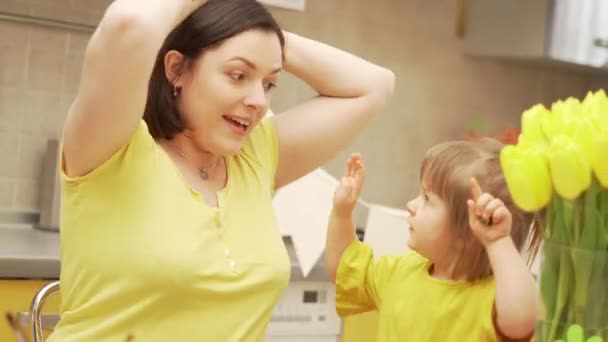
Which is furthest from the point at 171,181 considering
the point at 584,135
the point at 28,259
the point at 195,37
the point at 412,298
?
the point at 28,259

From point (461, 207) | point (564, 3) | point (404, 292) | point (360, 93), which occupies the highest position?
point (564, 3)

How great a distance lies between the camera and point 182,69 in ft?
4.42

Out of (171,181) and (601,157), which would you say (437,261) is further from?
(601,157)

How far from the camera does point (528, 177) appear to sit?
1019mm

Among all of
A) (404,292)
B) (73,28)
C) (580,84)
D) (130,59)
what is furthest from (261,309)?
(580,84)

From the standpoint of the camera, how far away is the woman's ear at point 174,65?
134 cm

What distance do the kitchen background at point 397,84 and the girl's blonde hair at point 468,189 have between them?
1419 millimetres

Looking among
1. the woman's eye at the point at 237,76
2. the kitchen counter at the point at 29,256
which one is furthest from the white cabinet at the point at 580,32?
the woman's eye at the point at 237,76

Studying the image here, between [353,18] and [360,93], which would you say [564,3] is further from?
[360,93]

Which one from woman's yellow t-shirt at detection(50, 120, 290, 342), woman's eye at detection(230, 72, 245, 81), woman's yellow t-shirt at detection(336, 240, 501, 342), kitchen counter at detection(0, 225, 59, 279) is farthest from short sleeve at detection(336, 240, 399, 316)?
kitchen counter at detection(0, 225, 59, 279)

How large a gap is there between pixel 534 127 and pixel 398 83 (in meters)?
2.30

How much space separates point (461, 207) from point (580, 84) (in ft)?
8.47

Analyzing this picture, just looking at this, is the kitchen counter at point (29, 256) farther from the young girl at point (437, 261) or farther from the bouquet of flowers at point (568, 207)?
the bouquet of flowers at point (568, 207)

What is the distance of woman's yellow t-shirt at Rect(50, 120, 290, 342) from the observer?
123cm
